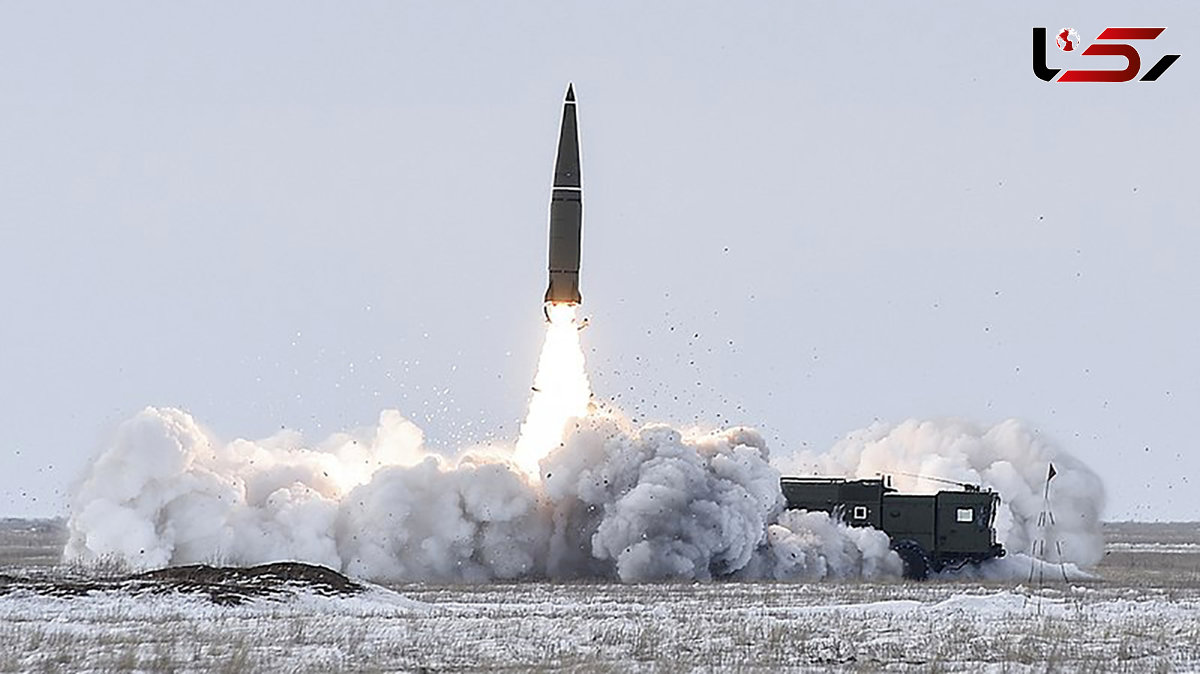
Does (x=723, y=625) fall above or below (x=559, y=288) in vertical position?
below

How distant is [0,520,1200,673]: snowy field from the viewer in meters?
32.6

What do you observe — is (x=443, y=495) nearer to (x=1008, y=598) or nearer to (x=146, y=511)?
(x=146, y=511)

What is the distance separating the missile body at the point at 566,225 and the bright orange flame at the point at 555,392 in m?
0.53

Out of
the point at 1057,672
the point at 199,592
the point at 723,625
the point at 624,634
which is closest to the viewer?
the point at 1057,672

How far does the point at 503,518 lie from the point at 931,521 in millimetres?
12354

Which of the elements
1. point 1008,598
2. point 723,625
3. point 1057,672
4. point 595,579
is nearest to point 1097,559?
point 595,579

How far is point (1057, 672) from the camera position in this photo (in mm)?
31125

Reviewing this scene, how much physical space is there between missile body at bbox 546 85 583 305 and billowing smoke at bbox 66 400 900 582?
373 cm

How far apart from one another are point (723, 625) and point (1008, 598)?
9781 mm

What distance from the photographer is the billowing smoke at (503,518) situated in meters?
62.5

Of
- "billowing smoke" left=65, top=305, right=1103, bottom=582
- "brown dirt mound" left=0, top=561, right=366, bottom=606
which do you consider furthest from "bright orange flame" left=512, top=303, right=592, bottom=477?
"brown dirt mound" left=0, top=561, right=366, bottom=606

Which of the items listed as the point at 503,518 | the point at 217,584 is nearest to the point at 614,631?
the point at 217,584

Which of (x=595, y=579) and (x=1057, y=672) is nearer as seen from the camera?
(x=1057, y=672)

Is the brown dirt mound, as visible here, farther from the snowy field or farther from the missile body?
the missile body
